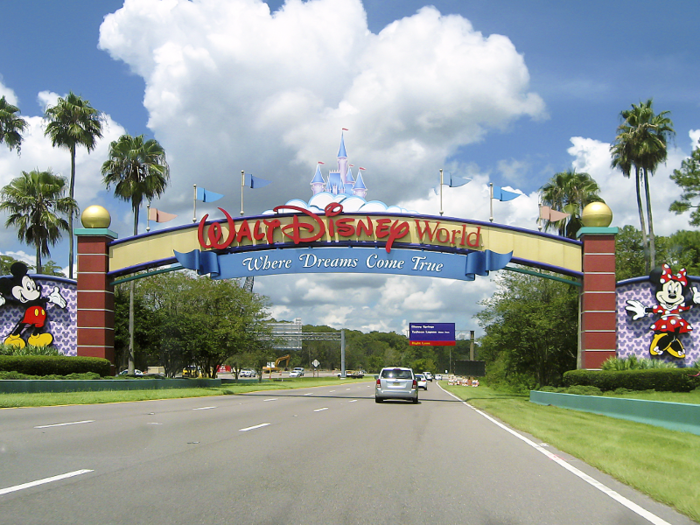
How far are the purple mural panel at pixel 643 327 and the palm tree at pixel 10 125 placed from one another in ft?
123

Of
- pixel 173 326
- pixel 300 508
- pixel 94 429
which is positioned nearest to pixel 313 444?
pixel 94 429

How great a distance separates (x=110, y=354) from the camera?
3275cm

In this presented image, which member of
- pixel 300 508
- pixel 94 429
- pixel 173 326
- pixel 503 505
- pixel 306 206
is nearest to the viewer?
pixel 300 508

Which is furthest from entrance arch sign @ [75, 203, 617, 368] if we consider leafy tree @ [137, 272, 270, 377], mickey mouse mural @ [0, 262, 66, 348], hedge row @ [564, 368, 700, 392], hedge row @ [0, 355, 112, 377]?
leafy tree @ [137, 272, 270, 377]

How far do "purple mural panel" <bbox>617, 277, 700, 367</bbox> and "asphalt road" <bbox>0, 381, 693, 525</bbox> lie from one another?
17.5m

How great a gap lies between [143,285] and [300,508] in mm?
48010

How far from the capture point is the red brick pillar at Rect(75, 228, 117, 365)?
32250mm

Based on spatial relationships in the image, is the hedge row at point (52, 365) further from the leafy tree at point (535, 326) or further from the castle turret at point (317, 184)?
the leafy tree at point (535, 326)

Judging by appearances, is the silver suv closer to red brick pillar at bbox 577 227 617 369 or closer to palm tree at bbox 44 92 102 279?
red brick pillar at bbox 577 227 617 369

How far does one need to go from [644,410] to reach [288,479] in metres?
13.4

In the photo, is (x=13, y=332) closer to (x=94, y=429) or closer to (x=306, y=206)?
(x=306, y=206)

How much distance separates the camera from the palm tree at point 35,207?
135 feet

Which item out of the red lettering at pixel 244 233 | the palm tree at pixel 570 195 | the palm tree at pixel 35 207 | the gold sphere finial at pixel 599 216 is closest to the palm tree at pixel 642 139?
the palm tree at pixel 570 195

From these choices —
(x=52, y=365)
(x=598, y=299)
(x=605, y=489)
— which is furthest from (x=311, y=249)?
(x=605, y=489)
